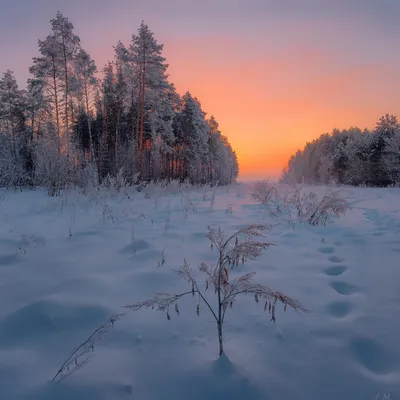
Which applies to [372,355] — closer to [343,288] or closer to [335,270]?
[343,288]

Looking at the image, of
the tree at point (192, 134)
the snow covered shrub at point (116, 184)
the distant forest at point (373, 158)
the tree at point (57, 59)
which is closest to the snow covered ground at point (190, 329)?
the snow covered shrub at point (116, 184)

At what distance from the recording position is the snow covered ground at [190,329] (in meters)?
1.39

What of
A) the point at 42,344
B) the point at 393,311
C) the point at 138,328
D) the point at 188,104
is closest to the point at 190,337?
the point at 138,328

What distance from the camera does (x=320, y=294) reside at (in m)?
2.31

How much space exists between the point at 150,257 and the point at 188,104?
29170mm

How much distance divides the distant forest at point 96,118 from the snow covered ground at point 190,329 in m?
8.62

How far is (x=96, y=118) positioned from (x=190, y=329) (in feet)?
94.5

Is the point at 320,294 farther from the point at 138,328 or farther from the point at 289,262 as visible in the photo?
the point at 138,328

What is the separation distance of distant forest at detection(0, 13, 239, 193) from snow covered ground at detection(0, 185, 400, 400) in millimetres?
8622

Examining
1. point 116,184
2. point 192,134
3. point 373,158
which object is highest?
point 192,134

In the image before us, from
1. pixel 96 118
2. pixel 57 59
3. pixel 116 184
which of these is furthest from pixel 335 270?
pixel 96 118

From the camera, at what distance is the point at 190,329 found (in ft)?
6.06

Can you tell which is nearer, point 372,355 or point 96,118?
point 372,355

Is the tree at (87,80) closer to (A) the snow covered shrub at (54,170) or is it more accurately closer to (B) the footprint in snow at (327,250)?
(A) the snow covered shrub at (54,170)
